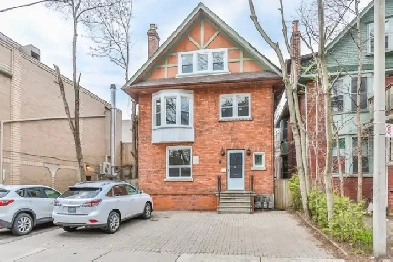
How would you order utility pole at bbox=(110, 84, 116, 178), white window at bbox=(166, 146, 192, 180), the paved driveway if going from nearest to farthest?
the paved driveway, white window at bbox=(166, 146, 192, 180), utility pole at bbox=(110, 84, 116, 178)

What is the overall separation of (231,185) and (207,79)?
17.7ft

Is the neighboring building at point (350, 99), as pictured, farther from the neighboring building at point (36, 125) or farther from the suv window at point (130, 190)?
the neighboring building at point (36, 125)

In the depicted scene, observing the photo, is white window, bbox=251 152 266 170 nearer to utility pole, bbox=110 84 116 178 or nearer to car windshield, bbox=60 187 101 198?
car windshield, bbox=60 187 101 198

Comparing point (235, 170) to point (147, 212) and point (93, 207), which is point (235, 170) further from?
point (93, 207)

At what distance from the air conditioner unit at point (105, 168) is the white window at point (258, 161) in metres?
10.0

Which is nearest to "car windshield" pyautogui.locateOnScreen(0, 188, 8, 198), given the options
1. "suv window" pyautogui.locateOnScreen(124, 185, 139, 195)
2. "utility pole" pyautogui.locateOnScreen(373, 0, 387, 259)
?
"suv window" pyautogui.locateOnScreen(124, 185, 139, 195)

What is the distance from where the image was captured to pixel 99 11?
16375 millimetres

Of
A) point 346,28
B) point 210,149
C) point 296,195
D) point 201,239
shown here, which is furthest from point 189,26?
point 201,239

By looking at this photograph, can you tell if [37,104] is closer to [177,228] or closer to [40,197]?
[40,197]

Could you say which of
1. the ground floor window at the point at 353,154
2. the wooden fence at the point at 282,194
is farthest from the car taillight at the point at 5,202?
the ground floor window at the point at 353,154

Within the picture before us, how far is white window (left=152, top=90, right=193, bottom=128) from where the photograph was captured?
629 inches

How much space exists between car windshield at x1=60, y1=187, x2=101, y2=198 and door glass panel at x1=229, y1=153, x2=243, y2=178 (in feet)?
24.5

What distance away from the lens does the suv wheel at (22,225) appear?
977 cm

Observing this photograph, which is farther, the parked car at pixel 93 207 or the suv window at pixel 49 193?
the suv window at pixel 49 193
